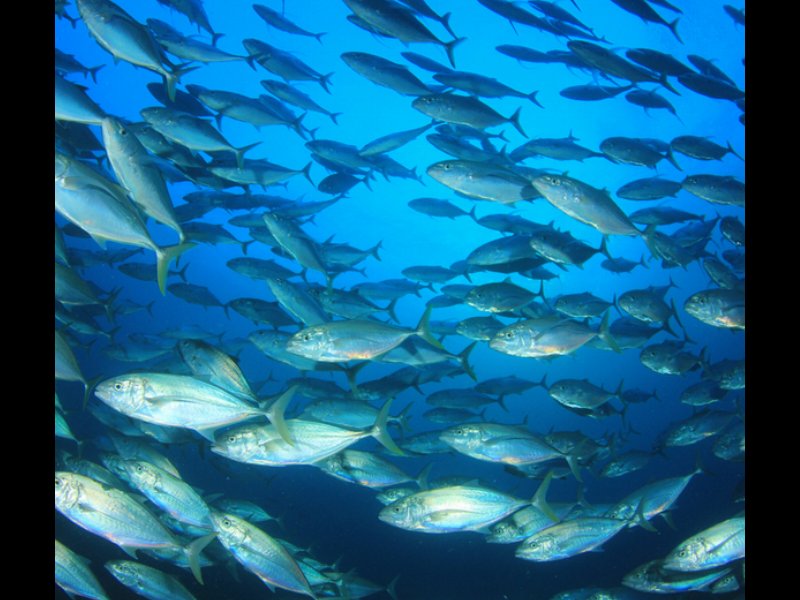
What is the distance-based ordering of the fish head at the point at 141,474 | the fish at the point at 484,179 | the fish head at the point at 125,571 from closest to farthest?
the fish head at the point at 141,474 < the fish head at the point at 125,571 < the fish at the point at 484,179

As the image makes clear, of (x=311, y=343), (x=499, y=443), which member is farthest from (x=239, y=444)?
(x=499, y=443)

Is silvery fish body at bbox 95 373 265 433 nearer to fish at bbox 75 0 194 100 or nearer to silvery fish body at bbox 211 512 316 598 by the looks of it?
silvery fish body at bbox 211 512 316 598

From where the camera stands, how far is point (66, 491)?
289 cm

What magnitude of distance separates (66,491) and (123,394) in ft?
2.34

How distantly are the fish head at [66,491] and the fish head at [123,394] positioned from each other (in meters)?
0.55

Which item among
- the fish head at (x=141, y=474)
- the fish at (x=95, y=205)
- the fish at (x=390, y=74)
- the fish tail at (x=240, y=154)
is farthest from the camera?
the fish at (x=390, y=74)

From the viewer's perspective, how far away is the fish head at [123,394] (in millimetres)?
2920

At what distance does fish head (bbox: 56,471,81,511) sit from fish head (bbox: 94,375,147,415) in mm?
554

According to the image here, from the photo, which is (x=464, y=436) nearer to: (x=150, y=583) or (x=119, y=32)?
(x=150, y=583)

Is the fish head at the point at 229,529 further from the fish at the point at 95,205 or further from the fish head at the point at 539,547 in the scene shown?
the fish head at the point at 539,547

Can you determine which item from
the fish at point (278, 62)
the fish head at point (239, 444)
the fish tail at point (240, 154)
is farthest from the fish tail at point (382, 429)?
the fish at point (278, 62)
